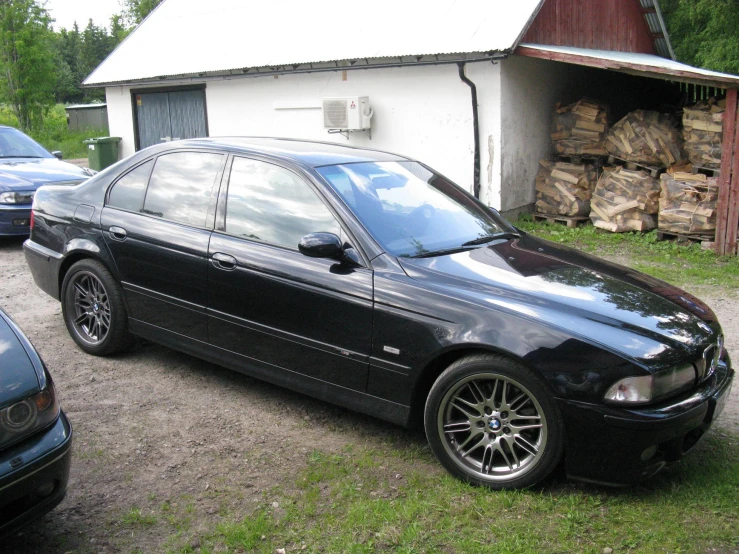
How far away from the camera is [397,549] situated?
10.3ft

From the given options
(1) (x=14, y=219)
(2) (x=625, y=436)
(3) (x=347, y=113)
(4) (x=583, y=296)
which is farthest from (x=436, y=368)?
(3) (x=347, y=113)

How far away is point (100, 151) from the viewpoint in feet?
55.3

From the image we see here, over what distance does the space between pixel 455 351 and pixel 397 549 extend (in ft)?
3.29

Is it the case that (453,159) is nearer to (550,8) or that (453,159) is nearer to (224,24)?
(550,8)

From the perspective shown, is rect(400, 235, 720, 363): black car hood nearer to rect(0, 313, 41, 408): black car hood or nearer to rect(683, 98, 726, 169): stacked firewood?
rect(0, 313, 41, 408): black car hood

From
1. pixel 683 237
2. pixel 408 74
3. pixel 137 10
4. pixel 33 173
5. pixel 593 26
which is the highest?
pixel 137 10

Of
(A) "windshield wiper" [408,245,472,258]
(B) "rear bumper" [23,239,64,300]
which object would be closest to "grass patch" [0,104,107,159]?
(B) "rear bumper" [23,239,64,300]

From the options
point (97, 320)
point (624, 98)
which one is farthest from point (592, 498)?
point (624, 98)

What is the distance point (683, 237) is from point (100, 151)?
1281cm

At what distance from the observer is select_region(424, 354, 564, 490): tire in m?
3.41

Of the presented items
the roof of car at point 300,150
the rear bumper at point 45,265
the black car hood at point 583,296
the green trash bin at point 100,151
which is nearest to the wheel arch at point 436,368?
the black car hood at point 583,296

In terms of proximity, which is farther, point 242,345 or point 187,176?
point 187,176

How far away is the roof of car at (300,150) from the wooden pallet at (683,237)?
240 inches

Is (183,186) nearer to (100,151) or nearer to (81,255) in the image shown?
(81,255)
